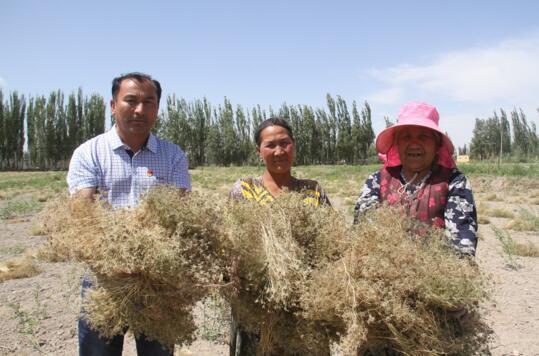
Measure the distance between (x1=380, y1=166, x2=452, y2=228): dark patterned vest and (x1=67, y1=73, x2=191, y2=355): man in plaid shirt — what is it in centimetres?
132

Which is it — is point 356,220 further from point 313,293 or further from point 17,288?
point 17,288

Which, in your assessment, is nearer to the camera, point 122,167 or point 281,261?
point 281,261

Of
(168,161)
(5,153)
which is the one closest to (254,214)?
(168,161)

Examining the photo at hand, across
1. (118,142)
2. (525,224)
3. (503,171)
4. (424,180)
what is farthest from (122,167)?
(503,171)

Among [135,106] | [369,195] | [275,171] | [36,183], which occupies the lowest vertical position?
[36,183]

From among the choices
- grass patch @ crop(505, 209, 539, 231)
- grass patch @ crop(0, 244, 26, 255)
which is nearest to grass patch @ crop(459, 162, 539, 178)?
grass patch @ crop(505, 209, 539, 231)

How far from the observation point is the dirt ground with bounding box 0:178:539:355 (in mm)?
4129

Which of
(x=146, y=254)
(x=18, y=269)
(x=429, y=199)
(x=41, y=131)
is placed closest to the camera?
(x=146, y=254)

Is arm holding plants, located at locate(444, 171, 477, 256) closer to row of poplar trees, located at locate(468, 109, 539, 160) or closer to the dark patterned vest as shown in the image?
the dark patterned vest

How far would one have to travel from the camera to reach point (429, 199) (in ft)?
8.00

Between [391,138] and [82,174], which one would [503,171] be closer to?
[391,138]

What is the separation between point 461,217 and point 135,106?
6.34 feet

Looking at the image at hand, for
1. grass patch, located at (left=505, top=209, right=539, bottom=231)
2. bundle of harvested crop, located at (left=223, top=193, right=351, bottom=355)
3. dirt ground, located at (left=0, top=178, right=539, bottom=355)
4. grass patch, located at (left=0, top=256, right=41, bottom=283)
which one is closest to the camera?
bundle of harvested crop, located at (left=223, top=193, right=351, bottom=355)

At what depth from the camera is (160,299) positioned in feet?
5.67
